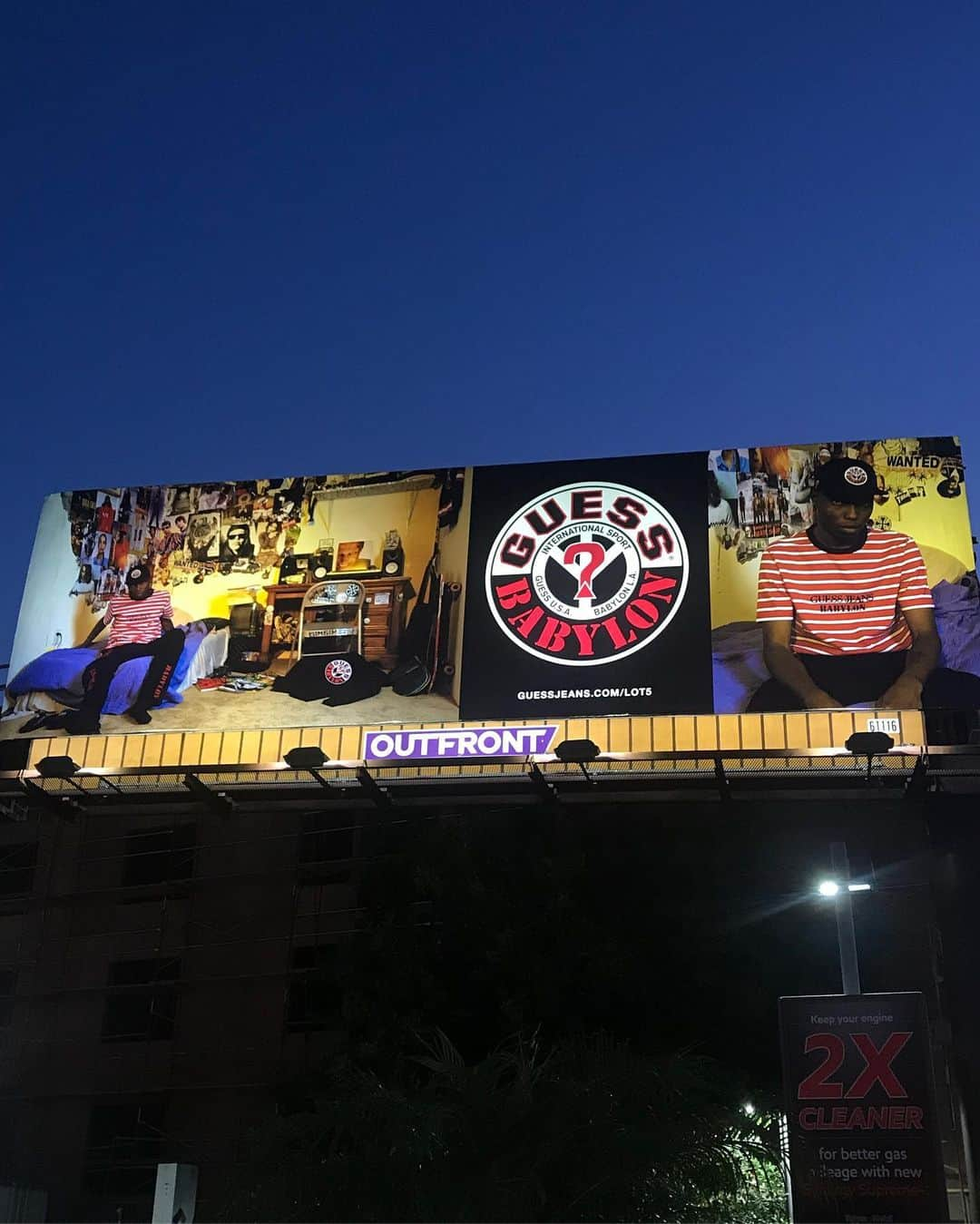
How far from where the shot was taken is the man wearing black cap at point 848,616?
58.0ft

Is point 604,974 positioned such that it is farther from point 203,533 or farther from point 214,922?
point 214,922

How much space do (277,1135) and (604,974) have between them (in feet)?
32.5

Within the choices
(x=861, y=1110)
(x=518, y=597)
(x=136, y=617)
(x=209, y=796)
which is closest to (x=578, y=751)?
(x=518, y=597)

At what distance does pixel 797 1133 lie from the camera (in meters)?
12.5

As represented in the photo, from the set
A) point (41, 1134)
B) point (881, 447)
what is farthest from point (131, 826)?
point (881, 447)

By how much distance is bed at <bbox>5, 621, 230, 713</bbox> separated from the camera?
19875mm

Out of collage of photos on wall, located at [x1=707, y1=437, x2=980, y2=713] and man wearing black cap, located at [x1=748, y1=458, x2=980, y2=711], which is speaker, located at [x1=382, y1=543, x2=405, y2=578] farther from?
man wearing black cap, located at [x1=748, y1=458, x2=980, y2=711]

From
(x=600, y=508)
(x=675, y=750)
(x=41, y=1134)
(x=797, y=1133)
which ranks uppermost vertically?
(x=600, y=508)

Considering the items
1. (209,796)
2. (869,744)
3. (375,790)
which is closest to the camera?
(869,744)

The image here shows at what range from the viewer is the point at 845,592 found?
18.5m

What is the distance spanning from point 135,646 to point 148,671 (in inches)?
20.0

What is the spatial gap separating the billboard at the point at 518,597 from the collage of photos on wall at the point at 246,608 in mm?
32

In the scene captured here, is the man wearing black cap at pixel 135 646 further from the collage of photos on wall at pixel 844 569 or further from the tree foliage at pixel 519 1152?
the collage of photos on wall at pixel 844 569

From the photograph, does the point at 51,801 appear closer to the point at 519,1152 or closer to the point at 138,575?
the point at 138,575
